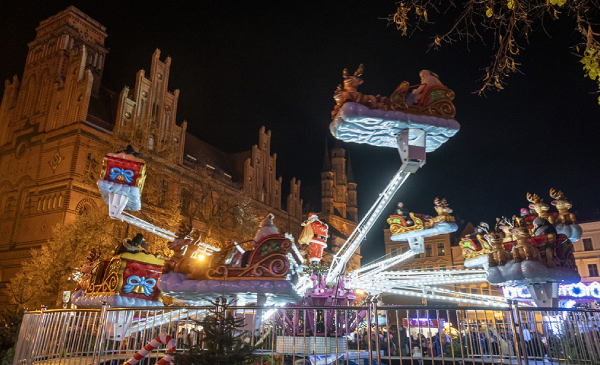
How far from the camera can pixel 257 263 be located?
8.22 metres

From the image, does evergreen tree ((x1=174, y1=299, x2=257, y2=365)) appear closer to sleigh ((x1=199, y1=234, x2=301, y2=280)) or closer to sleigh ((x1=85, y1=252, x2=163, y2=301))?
sleigh ((x1=199, y1=234, x2=301, y2=280))

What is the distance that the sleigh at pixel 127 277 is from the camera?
1011 cm

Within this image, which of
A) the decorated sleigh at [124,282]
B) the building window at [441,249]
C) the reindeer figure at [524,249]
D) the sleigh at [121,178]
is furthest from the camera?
the building window at [441,249]

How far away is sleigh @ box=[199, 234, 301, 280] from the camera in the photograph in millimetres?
8141

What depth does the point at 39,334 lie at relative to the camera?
701 cm

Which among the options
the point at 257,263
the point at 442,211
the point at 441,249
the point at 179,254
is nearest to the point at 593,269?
the point at 441,249

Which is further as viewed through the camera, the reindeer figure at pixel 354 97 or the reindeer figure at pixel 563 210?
the reindeer figure at pixel 563 210

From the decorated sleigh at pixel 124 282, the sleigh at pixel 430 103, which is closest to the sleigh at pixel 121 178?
the decorated sleigh at pixel 124 282

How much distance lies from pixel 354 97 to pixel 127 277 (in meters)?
6.79

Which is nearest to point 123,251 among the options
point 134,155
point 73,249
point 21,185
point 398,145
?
point 134,155

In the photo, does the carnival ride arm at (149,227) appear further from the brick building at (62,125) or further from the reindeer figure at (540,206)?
the brick building at (62,125)

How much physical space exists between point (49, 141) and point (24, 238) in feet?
20.0

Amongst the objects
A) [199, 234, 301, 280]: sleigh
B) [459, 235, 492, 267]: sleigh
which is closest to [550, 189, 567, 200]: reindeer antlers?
[459, 235, 492, 267]: sleigh

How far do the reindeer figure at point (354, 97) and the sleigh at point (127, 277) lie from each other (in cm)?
596
